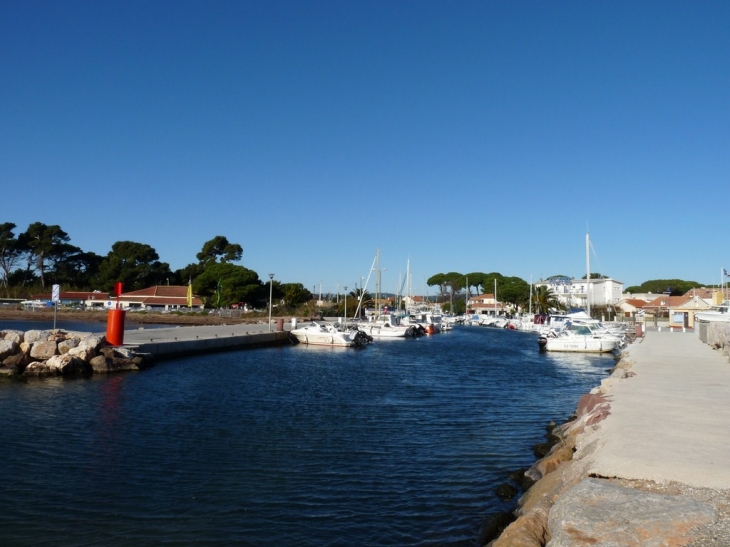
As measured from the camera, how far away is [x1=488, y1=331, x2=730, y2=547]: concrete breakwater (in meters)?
5.78

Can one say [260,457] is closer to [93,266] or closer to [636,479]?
[636,479]

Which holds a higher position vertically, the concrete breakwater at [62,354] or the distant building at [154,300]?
the distant building at [154,300]

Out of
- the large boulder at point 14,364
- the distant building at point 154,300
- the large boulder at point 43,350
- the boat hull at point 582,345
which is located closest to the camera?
the large boulder at point 14,364

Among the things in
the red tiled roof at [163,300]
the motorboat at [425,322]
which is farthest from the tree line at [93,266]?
the motorboat at [425,322]

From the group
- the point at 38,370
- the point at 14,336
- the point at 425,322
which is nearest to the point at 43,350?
the point at 38,370

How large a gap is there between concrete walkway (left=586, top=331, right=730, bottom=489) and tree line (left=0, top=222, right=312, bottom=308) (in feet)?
292

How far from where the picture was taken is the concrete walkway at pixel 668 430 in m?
7.43

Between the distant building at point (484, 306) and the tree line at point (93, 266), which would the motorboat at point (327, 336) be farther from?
the distant building at point (484, 306)

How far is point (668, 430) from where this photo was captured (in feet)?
32.0

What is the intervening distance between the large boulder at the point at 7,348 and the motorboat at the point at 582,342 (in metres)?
33.3

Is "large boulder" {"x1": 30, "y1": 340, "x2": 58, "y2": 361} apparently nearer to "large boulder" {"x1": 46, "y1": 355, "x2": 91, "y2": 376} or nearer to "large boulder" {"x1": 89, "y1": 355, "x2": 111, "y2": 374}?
"large boulder" {"x1": 46, "y1": 355, "x2": 91, "y2": 376}

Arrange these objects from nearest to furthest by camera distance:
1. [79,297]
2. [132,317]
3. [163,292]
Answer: [132,317] → [163,292] → [79,297]

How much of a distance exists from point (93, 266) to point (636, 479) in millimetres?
125287

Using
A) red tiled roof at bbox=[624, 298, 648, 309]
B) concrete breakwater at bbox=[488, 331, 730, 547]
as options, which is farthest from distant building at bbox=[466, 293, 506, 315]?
concrete breakwater at bbox=[488, 331, 730, 547]
